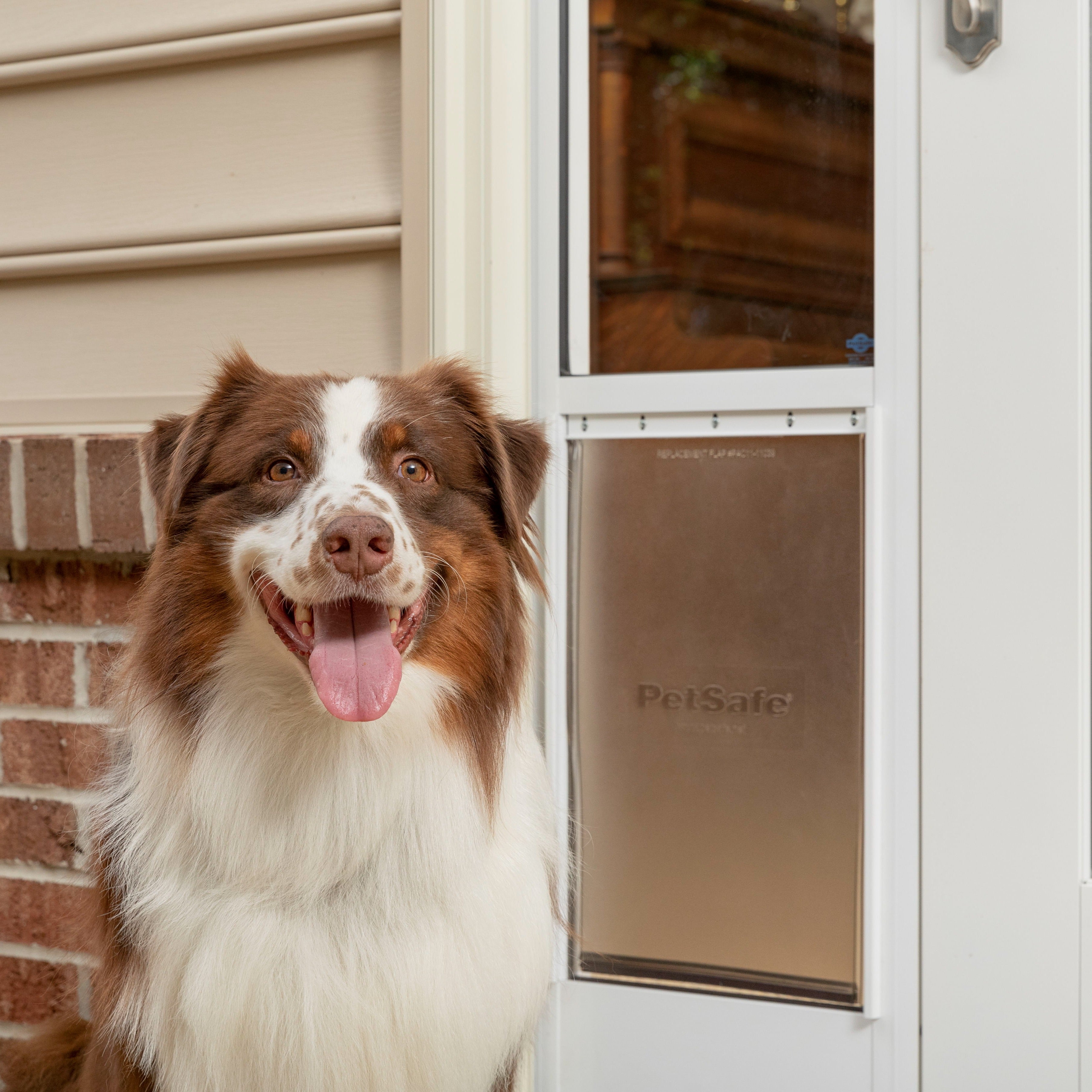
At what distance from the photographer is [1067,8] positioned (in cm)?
163

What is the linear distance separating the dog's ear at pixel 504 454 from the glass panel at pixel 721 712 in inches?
14.8

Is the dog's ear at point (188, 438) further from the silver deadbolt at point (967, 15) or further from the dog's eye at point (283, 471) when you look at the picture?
the silver deadbolt at point (967, 15)

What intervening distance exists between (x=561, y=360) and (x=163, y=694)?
911 mm

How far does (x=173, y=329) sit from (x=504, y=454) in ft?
2.75

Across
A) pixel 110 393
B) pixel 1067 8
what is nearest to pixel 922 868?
pixel 1067 8

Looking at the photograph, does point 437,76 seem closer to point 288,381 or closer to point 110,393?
point 288,381

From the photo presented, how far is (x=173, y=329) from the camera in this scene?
194cm

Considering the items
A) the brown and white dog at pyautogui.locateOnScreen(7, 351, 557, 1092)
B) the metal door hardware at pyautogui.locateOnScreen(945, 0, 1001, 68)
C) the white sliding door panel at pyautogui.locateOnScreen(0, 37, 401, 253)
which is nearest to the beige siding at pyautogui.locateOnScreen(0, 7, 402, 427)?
the white sliding door panel at pyautogui.locateOnScreen(0, 37, 401, 253)

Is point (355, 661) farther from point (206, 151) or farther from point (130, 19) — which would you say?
point (130, 19)

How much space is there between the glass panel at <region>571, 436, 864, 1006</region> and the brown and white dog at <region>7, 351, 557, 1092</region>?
489 mm

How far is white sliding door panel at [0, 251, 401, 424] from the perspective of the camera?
1.86 metres

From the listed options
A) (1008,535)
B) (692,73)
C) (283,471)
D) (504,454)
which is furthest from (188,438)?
(1008,535)

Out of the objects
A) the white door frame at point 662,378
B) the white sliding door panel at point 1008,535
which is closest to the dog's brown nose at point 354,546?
the white door frame at point 662,378

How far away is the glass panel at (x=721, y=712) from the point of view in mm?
1774
